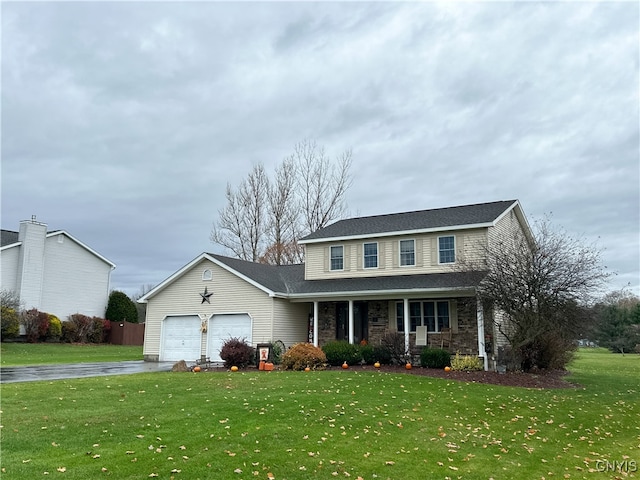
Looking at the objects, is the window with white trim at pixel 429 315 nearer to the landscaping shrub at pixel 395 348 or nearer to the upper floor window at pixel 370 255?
the upper floor window at pixel 370 255

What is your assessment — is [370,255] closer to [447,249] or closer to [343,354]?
[447,249]

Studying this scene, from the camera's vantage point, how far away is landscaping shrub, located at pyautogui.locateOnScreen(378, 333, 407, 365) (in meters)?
19.0

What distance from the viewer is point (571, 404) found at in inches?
484

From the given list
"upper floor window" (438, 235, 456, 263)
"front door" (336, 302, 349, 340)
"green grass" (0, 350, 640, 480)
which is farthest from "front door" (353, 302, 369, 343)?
"green grass" (0, 350, 640, 480)

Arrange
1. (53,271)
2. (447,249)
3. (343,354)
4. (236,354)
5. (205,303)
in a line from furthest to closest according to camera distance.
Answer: (53,271)
(205,303)
(447,249)
(343,354)
(236,354)

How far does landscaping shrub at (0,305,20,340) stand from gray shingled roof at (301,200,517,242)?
1799 cm

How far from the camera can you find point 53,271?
118ft

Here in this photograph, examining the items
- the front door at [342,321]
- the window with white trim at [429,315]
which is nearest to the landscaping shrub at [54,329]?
the front door at [342,321]

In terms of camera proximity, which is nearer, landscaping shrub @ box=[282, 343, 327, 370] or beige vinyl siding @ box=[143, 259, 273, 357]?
landscaping shrub @ box=[282, 343, 327, 370]

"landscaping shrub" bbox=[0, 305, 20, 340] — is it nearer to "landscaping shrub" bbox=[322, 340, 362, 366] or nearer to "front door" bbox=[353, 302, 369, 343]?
"front door" bbox=[353, 302, 369, 343]

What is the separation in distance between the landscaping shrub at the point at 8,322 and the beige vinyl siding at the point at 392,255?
58.6 feet

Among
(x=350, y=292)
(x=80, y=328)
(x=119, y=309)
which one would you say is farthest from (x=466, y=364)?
(x=119, y=309)

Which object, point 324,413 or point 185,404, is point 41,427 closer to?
point 185,404

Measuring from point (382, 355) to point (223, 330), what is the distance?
27.1 ft
